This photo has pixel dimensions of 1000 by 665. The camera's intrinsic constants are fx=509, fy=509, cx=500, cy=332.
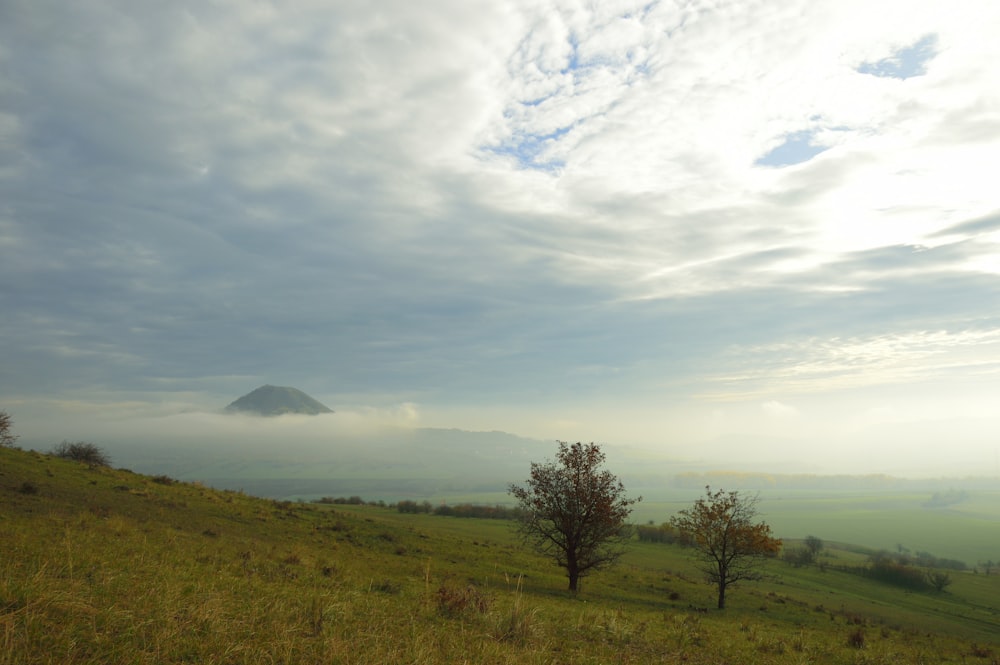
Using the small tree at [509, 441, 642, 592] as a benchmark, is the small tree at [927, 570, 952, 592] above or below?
below

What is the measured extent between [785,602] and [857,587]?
3115cm

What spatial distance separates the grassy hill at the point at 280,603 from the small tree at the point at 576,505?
3.13m

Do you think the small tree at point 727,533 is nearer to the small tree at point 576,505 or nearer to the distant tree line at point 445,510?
the small tree at point 576,505

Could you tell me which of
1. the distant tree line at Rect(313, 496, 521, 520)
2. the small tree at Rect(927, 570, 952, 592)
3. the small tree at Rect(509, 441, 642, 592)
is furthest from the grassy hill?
the distant tree line at Rect(313, 496, 521, 520)

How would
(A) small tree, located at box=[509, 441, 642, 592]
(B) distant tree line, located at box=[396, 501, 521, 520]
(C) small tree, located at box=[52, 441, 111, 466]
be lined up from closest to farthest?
(A) small tree, located at box=[509, 441, 642, 592]
(C) small tree, located at box=[52, 441, 111, 466]
(B) distant tree line, located at box=[396, 501, 521, 520]

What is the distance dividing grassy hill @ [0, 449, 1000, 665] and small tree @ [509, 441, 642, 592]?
3.13 meters

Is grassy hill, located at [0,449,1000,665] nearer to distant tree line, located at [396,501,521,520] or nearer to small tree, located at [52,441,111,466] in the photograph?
small tree, located at [52,441,111,466]

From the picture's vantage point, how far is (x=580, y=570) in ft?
119

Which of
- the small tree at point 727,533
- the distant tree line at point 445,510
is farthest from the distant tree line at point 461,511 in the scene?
the small tree at point 727,533

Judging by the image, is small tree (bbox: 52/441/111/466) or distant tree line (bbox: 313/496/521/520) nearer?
small tree (bbox: 52/441/111/466)

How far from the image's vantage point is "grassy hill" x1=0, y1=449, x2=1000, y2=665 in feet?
23.4

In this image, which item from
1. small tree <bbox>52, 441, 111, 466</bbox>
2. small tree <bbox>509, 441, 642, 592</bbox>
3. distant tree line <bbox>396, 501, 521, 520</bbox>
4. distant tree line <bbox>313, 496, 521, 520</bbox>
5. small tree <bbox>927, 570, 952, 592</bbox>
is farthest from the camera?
distant tree line <bbox>396, 501, 521, 520</bbox>

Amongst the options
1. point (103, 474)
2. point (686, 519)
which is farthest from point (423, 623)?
point (103, 474)

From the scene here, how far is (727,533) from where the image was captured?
4188cm
